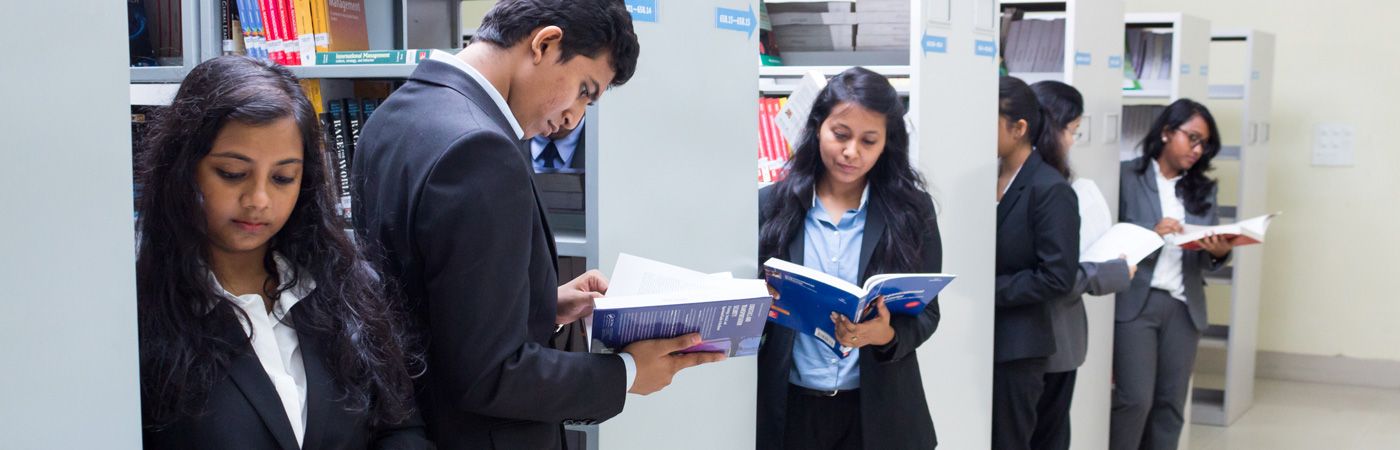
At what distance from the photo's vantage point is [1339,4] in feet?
21.6

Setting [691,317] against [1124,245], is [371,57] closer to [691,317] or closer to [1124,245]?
[691,317]

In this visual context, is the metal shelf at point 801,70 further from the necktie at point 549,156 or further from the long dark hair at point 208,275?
the long dark hair at point 208,275

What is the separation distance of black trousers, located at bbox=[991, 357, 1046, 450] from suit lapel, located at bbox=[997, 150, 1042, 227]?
0.41 m

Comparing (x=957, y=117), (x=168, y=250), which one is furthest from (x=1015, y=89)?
(x=168, y=250)

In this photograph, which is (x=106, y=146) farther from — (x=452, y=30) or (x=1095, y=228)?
(x=1095, y=228)

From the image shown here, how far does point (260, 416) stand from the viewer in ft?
4.30

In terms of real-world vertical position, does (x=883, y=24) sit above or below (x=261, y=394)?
above

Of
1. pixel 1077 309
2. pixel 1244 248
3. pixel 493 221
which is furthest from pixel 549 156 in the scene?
pixel 1244 248

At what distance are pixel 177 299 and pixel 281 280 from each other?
133 mm

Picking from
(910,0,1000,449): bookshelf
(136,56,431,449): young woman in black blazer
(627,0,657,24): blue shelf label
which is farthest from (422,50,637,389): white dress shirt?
(910,0,1000,449): bookshelf

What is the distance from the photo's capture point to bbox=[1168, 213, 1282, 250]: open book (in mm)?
4121

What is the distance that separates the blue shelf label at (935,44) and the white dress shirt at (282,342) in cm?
180

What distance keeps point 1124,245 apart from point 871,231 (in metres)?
1.44

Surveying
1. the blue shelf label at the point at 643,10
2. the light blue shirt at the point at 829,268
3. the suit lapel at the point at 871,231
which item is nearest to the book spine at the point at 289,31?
the blue shelf label at the point at 643,10
